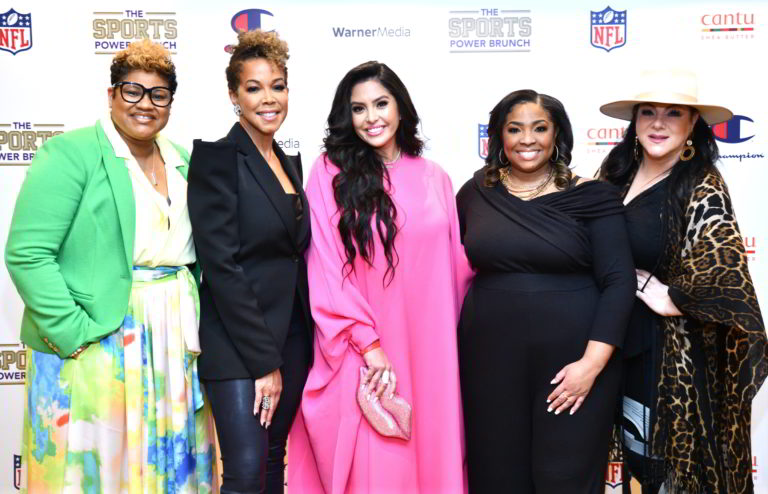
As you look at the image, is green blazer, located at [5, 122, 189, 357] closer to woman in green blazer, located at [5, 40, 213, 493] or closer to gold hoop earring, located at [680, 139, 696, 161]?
woman in green blazer, located at [5, 40, 213, 493]

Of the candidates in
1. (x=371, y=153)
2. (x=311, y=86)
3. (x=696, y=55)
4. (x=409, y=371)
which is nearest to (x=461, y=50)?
(x=311, y=86)

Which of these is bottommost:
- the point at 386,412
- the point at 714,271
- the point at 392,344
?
the point at 386,412

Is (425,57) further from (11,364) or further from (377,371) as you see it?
(11,364)

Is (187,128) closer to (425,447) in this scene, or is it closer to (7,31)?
(7,31)

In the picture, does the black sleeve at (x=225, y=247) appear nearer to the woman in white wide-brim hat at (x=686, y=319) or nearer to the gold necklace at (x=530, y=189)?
the gold necklace at (x=530, y=189)

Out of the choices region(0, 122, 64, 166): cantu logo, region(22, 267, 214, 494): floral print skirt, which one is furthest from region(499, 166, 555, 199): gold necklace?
region(0, 122, 64, 166): cantu logo

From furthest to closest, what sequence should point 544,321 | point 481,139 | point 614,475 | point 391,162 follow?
1. point 614,475
2. point 481,139
3. point 391,162
4. point 544,321

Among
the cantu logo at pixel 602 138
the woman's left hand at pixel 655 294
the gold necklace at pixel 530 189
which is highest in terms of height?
the cantu logo at pixel 602 138

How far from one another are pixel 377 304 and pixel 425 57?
1762 mm

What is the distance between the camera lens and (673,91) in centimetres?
237

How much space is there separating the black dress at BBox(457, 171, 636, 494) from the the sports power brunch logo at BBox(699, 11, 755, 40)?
70.5 inches

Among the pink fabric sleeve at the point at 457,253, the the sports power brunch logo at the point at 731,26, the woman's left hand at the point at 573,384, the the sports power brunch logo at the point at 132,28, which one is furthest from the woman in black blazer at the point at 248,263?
the the sports power brunch logo at the point at 731,26

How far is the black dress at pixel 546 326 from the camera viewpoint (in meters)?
2.22

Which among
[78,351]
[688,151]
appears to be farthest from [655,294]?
[78,351]
